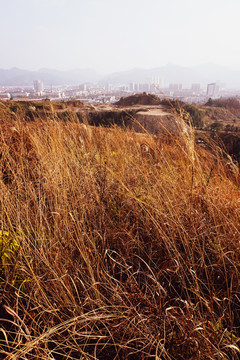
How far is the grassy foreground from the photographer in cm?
77

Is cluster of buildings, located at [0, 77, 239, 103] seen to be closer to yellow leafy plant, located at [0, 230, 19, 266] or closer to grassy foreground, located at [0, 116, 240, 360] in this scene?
grassy foreground, located at [0, 116, 240, 360]

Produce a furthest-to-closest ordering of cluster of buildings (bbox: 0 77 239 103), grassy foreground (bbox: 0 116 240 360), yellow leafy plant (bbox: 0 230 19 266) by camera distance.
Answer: cluster of buildings (bbox: 0 77 239 103) < yellow leafy plant (bbox: 0 230 19 266) < grassy foreground (bbox: 0 116 240 360)

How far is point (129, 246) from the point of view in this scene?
3.98 feet

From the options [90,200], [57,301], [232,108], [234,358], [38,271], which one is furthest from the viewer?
A: [232,108]

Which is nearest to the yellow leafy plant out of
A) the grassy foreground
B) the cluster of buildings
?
the grassy foreground

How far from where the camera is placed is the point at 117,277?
3.68 ft

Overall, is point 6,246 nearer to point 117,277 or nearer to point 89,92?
point 117,277

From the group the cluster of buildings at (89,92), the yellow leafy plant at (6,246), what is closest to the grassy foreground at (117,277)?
the yellow leafy plant at (6,246)

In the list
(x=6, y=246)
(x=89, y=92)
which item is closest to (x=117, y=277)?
(x=6, y=246)

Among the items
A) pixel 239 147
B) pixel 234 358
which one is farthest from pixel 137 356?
pixel 239 147

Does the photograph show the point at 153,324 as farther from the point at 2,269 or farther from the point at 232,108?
the point at 232,108

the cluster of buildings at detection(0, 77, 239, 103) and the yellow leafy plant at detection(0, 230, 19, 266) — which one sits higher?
the cluster of buildings at detection(0, 77, 239, 103)

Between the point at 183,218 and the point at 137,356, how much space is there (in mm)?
749

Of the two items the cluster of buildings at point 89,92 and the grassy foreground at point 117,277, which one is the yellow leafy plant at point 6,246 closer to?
the grassy foreground at point 117,277
